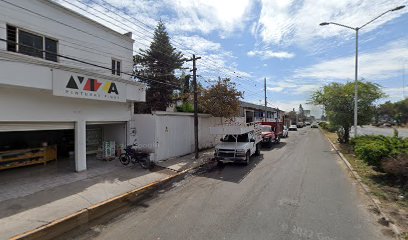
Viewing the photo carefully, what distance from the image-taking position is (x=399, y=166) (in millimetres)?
8688

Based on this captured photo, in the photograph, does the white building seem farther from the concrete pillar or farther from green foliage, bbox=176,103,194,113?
green foliage, bbox=176,103,194,113

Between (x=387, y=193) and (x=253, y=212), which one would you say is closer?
(x=253, y=212)

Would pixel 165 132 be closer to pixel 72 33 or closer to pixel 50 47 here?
pixel 72 33

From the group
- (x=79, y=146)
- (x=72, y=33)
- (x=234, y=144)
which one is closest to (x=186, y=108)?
(x=234, y=144)

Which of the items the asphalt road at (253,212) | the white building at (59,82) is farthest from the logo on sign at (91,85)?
the asphalt road at (253,212)

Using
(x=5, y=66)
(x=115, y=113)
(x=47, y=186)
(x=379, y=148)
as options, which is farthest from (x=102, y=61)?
(x=379, y=148)

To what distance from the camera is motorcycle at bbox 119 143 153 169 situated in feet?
39.9

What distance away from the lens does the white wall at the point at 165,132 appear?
44.3 feet

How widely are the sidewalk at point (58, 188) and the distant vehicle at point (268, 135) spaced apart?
10269mm

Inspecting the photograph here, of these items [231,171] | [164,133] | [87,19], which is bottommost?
[231,171]

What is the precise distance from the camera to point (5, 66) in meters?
7.58

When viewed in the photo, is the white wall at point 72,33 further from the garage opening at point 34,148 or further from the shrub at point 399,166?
the shrub at point 399,166

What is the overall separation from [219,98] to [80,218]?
13884 mm

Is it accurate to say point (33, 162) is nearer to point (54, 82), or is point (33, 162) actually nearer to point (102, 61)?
point (54, 82)
